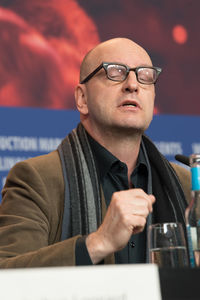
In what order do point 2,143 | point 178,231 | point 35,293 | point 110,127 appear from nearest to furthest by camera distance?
point 35,293
point 178,231
point 110,127
point 2,143

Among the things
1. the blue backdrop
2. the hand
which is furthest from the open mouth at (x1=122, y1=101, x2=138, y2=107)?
the blue backdrop

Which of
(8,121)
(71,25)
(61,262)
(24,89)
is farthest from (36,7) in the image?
(61,262)

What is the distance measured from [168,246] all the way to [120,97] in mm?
818

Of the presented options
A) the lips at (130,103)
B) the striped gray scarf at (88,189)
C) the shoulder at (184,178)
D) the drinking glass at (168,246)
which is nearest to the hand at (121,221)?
the drinking glass at (168,246)

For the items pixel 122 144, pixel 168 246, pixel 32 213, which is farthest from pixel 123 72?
pixel 168 246

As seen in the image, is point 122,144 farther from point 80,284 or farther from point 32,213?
point 80,284

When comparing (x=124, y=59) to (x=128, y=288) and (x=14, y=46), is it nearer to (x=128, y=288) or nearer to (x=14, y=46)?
(x=14, y=46)

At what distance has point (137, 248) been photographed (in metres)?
1.65

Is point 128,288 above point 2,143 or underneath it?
underneath

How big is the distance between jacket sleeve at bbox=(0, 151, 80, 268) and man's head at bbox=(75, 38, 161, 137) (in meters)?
0.22

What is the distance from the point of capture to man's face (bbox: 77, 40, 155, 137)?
171 cm

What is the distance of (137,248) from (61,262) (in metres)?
0.51

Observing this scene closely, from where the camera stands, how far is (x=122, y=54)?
1.80 meters

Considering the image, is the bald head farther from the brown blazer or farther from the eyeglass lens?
the brown blazer
